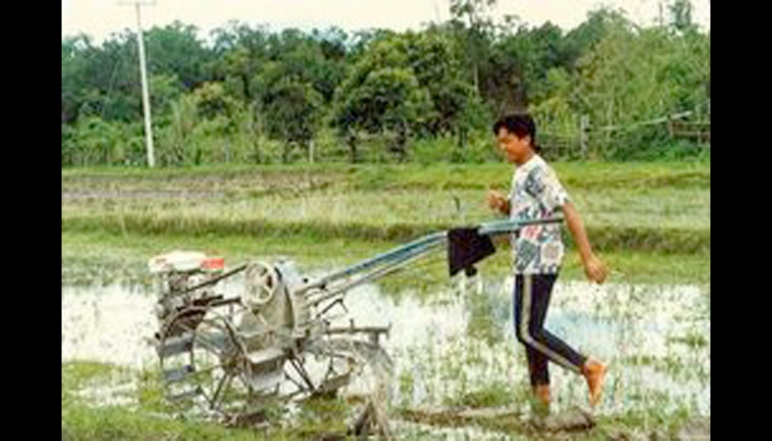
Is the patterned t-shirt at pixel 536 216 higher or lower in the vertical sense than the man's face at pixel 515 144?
lower

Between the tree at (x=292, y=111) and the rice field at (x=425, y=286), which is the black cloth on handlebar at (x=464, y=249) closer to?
the rice field at (x=425, y=286)

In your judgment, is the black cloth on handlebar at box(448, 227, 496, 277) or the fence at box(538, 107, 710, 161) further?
the fence at box(538, 107, 710, 161)

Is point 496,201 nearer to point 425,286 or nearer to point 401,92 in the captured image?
point 425,286

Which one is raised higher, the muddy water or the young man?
the young man

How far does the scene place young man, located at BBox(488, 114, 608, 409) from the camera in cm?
547

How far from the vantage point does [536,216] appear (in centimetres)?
550

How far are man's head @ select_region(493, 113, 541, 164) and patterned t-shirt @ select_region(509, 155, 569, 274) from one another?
1.9 inches

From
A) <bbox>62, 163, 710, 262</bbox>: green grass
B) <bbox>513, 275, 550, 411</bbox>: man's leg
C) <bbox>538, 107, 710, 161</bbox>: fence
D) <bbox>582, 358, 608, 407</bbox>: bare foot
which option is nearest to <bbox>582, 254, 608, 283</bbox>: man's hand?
<bbox>513, 275, 550, 411</bbox>: man's leg

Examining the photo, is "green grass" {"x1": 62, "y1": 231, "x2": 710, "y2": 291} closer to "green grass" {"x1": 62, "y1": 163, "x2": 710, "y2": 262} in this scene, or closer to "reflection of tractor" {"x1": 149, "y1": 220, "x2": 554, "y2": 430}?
"green grass" {"x1": 62, "y1": 163, "x2": 710, "y2": 262}

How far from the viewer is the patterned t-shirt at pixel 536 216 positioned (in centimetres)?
546

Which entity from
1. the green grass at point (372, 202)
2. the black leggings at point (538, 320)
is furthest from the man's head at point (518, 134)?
the green grass at point (372, 202)

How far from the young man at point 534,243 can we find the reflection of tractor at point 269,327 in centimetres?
16
